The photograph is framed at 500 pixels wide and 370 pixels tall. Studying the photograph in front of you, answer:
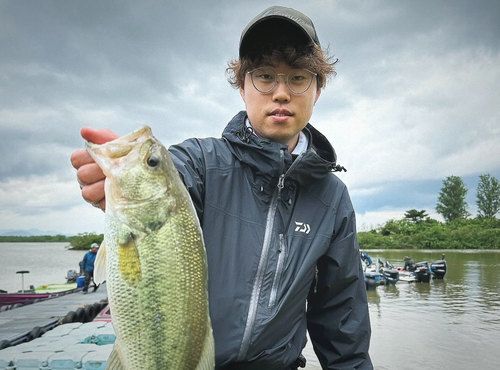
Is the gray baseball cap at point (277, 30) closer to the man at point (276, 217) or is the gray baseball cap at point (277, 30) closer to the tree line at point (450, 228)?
the man at point (276, 217)

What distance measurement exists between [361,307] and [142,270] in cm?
168

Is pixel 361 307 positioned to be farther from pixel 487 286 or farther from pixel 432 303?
pixel 487 286

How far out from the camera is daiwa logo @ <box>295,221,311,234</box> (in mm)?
2393

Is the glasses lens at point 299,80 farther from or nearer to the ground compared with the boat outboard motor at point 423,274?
farther from the ground

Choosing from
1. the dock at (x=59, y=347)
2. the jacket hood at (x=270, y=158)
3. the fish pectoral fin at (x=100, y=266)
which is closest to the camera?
the fish pectoral fin at (x=100, y=266)

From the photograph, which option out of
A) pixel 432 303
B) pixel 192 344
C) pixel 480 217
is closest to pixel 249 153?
pixel 192 344

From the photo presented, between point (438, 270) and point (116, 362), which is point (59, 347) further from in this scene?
point (438, 270)

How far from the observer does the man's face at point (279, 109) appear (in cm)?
244

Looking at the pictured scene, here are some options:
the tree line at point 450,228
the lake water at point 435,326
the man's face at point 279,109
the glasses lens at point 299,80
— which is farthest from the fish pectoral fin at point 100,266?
the tree line at point 450,228

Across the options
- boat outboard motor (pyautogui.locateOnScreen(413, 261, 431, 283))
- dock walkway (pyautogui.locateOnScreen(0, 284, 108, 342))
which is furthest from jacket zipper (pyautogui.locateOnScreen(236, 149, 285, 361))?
boat outboard motor (pyautogui.locateOnScreen(413, 261, 431, 283))

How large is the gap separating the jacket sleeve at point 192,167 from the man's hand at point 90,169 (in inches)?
16.1

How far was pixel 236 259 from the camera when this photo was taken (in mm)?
2188

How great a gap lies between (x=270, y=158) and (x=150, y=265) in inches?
37.4

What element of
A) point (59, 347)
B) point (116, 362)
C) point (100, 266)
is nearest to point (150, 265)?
point (100, 266)
